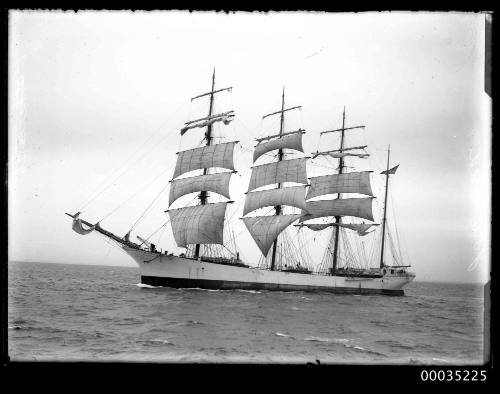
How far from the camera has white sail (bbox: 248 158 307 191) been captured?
139 ft

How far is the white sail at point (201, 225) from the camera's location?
1475 inches

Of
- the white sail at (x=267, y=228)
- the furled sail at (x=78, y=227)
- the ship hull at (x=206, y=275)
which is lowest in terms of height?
the ship hull at (x=206, y=275)

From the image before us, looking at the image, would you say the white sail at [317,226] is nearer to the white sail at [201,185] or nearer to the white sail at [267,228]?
the white sail at [267,228]

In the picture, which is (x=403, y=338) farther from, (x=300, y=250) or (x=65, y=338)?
(x=300, y=250)

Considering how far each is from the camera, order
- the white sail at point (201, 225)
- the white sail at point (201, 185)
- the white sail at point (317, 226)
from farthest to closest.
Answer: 1. the white sail at point (317, 226)
2. the white sail at point (201, 185)
3. the white sail at point (201, 225)

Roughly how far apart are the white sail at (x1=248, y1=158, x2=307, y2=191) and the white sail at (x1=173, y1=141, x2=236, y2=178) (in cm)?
621

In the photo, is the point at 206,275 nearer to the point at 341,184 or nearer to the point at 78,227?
the point at 78,227

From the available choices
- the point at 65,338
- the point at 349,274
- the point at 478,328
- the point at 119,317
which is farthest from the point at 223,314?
the point at 349,274

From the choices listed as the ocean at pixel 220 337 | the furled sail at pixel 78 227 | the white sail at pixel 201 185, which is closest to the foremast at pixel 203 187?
the white sail at pixel 201 185

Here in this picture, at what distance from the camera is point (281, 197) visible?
4241 centimetres

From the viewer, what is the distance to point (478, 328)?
391 inches

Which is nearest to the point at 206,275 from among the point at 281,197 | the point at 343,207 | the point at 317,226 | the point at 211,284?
the point at 211,284

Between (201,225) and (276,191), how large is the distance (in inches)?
332

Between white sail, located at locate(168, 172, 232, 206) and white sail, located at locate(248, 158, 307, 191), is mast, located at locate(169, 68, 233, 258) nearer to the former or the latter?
white sail, located at locate(168, 172, 232, 206)
